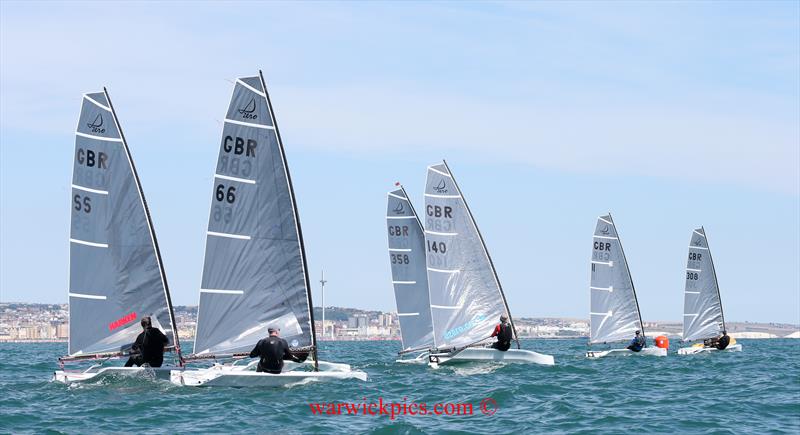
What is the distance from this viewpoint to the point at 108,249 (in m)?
29.2

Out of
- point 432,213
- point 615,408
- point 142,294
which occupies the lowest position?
point 615,408

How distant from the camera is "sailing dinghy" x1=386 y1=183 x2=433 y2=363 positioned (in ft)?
148

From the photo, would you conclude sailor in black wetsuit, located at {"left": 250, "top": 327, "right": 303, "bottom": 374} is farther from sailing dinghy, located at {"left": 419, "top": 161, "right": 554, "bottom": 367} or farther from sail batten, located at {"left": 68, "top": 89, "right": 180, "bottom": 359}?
sailing dinghy, located at {"left": 419, "top": 161, "right": 554, "bottom": 367}

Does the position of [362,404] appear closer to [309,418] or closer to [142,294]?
[309,418]

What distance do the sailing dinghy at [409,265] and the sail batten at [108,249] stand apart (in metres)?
16.8

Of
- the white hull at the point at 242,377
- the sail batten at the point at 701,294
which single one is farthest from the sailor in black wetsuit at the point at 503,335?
the sail batten at the point at 701,294

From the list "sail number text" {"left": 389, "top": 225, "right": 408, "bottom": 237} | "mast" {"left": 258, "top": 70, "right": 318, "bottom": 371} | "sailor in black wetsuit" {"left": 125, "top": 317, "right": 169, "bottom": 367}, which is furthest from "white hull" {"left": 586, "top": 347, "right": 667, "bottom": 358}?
"sailor in black wetsuit" {"left": 125, "top": 317, "right": 169, "bottom": 367}

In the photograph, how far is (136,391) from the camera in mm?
25844

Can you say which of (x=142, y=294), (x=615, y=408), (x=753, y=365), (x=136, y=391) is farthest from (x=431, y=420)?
(x=753, y=365)

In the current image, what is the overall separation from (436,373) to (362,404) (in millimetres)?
11271

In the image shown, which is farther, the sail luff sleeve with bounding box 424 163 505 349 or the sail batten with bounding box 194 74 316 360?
the sail luff sleeve with bounding box 424 163 505 349

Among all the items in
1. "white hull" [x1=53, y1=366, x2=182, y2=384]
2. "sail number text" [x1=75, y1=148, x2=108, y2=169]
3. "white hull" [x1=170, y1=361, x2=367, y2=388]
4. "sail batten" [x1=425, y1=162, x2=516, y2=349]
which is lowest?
"white hull" [x1=170, y1=361, x2=367, y2=388]

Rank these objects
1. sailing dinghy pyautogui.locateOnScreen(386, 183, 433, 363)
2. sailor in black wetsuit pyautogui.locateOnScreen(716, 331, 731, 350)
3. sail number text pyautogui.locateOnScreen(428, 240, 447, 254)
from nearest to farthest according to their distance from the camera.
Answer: sail number text pyautogui.locateOnScreen(428, 240, 447, 254), sailing dinghy pyautogui.locateOnScreen(386, 183, 433, 363), sailor in black wetsuit pyautogui.locateOnScreen(716, 331, 731, 350)

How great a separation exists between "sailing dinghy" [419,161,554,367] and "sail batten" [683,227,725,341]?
22.6 meters
